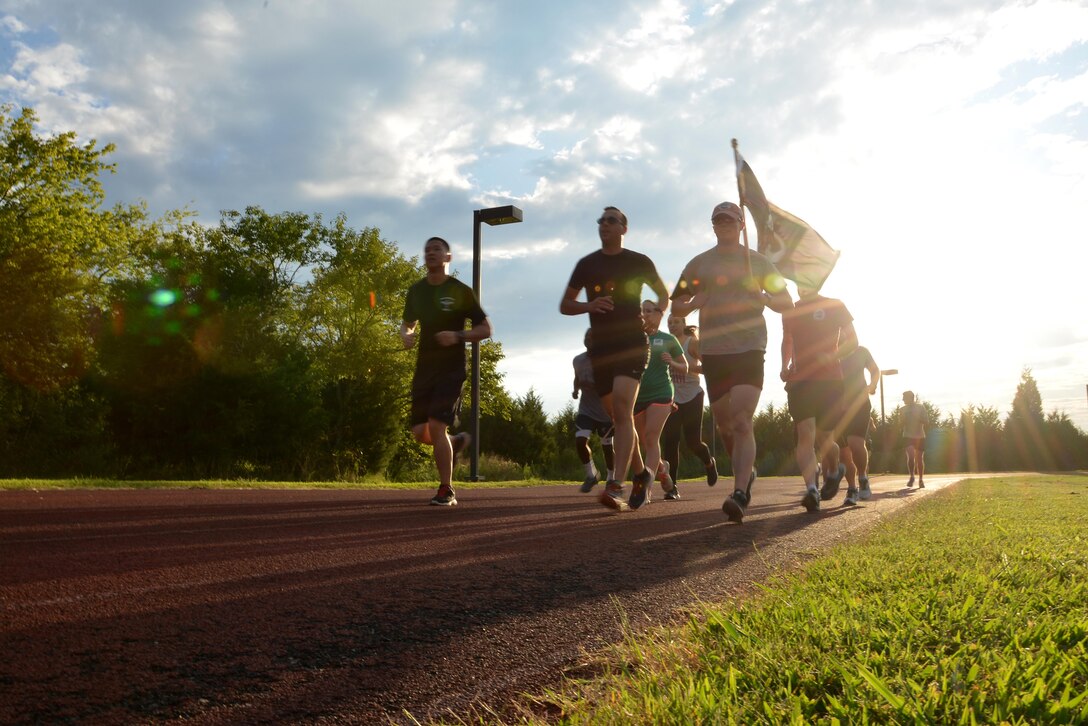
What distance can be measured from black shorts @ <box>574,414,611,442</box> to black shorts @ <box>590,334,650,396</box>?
189 inches

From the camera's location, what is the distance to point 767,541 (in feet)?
16.8

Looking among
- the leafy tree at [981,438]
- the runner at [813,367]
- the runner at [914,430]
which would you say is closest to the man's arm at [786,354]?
the runner at [813,367]

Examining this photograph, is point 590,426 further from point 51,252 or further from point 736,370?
point 51,252

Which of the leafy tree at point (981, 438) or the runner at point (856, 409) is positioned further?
the leafy tree at point (981, 438)

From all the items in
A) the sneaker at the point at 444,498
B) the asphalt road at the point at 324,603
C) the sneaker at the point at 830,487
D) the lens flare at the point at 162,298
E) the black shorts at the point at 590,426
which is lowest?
the asphalt road at the point at 324,603

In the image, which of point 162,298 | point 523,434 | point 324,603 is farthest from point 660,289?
point 523,434

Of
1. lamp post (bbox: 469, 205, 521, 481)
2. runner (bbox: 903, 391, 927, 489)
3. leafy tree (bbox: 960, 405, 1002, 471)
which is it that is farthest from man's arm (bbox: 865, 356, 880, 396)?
leafy tree (bbox: 960, 405, 1002, 471)

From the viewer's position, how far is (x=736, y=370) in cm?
624

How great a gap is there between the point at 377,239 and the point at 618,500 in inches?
1508

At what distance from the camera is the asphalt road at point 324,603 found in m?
2.03

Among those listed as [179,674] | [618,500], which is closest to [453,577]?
[179,674]

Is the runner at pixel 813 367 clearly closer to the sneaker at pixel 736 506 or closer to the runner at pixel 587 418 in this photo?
the sneaker at pixel 736 506

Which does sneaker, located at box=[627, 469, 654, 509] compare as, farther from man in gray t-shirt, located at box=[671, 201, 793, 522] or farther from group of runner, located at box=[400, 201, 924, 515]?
man in gray t-shirt, located at box=[671, 201, 793, 522]

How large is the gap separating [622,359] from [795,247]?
5.13 meters
